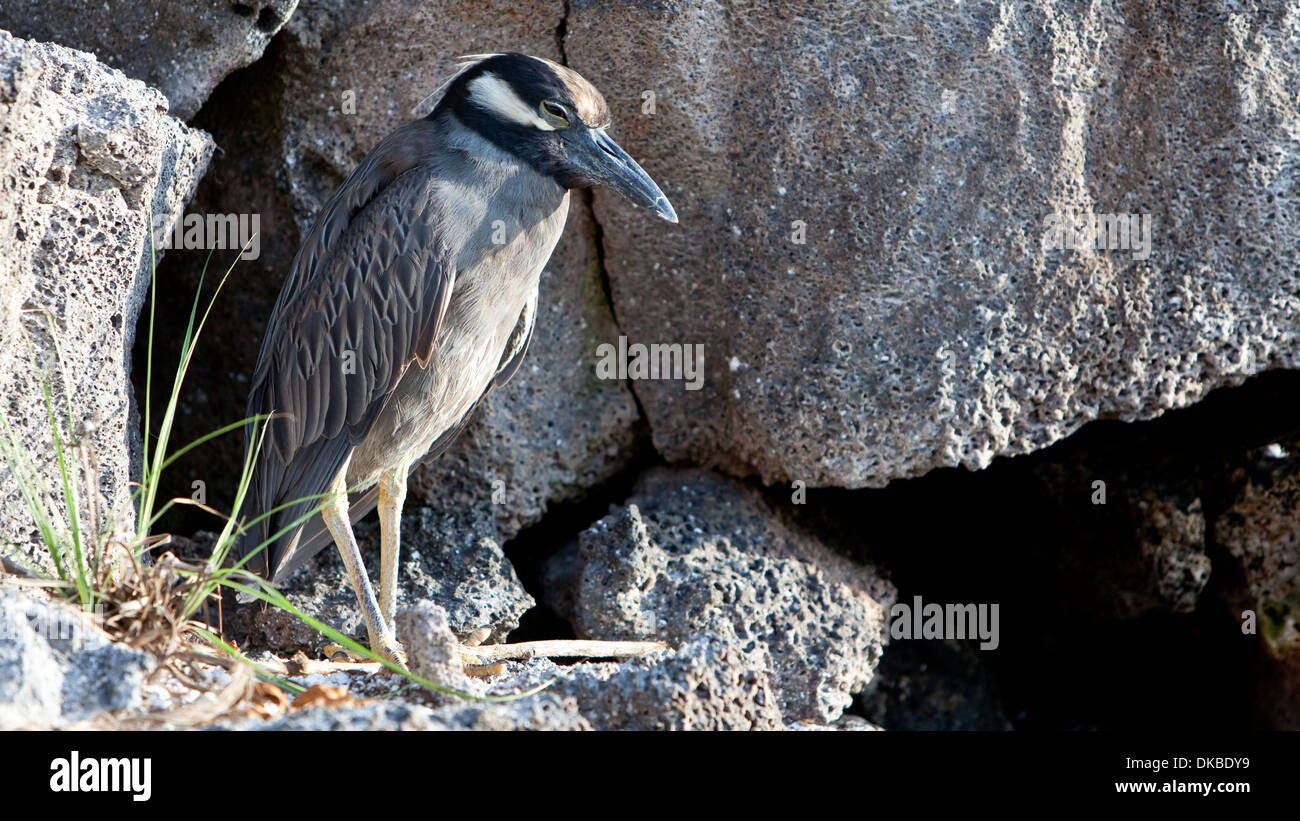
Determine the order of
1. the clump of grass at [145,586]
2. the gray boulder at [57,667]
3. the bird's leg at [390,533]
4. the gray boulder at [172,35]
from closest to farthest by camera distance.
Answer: the gray boulder at [57,667], the clump of grass at [145,586], the gray boulder at [172,35], the bird's leg at [390,533]

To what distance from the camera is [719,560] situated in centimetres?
435

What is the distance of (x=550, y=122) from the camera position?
3666 millimetres

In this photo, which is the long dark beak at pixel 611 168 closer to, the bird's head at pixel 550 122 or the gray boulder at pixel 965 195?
the bird's head at pixel 550 122

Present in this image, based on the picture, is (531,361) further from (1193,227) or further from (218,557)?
(1193,227)

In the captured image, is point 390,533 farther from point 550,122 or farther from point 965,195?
point 965,195

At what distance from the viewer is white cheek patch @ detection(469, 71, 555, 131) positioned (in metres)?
3.66

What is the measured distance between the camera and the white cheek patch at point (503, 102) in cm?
366

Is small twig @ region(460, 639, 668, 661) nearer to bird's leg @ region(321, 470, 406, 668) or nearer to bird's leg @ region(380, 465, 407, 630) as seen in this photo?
bird's leg @ region(321, 470, 406, 668)

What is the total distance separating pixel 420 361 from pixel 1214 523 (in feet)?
10.3

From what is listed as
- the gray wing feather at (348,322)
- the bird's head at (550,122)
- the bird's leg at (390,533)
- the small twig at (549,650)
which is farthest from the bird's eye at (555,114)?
the small twig at (549,650)

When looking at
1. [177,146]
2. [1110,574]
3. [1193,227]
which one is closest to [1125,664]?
[1110,574]

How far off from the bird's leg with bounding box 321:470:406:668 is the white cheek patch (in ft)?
4.05

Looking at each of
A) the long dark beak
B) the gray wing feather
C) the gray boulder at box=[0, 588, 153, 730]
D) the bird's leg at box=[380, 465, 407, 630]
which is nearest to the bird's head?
the long dark beak

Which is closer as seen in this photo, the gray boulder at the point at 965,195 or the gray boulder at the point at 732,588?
the gray boulder at the point at 965,195
